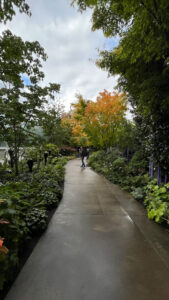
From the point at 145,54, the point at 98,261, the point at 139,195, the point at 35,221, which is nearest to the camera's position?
the point at 98,261

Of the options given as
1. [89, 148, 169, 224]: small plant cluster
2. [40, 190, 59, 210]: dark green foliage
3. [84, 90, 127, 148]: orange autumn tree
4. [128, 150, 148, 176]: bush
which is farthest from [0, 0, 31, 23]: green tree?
[84, 90, 127, 148]: orange autumn tree

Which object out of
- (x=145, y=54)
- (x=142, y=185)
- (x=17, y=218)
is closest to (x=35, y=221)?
(x=17, y=218)

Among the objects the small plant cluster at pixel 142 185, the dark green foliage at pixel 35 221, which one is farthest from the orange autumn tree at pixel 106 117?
the dark green foliage at pixel 35 221

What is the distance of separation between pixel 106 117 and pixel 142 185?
4951mm

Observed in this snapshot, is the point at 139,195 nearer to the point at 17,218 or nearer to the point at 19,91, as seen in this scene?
the point at 17,218

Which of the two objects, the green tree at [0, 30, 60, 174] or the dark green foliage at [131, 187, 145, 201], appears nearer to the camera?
the green tree at [0, 30, 60, 174]

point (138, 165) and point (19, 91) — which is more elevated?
point (19, 91)

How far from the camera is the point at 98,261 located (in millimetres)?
1698

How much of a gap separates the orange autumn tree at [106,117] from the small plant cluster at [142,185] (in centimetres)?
147

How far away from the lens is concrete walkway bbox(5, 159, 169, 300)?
4.40ft

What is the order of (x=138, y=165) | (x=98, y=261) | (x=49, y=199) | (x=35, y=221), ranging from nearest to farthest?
(x=98, y=261), (x=35, y=221), (x=49, y=199), (x=138, y=165)

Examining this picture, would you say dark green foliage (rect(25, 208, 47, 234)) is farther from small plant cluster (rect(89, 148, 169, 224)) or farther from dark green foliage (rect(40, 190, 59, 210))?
small plant cluster (rect(89, 148, 169, 224))

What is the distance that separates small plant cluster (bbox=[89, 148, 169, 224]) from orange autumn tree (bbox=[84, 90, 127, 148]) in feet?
4.82

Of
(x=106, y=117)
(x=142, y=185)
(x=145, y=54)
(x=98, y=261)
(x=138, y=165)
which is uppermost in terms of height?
(x=106, y=117)
